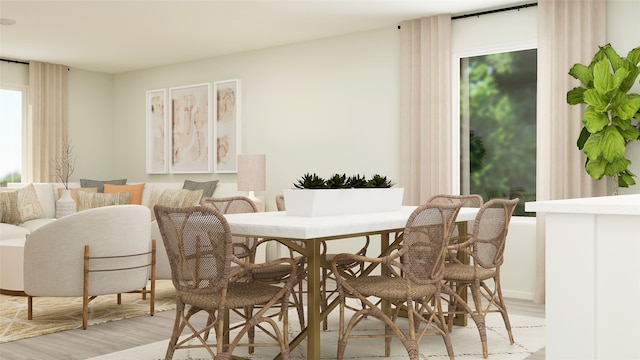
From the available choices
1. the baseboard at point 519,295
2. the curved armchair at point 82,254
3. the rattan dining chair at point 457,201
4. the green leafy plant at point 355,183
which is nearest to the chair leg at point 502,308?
the rattan dining chair at point 457,201

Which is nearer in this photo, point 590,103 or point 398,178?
point 590,103

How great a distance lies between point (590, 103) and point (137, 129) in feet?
20.2

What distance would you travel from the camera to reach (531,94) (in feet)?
19.1

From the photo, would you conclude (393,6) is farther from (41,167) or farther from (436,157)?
(41,167)

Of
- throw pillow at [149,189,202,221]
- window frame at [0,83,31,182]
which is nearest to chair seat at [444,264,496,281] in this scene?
throw pillow at [149,189,202,221]

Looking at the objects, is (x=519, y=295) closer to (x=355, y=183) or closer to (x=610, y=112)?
(x=610, y=112)

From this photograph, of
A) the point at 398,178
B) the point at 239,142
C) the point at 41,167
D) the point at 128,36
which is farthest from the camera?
the point at 41,167

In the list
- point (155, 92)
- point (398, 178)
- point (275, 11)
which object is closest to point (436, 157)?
point (398, 178)

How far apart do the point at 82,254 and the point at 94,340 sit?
0.63 meters

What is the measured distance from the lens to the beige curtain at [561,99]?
522cm

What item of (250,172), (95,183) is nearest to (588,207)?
(250,172)

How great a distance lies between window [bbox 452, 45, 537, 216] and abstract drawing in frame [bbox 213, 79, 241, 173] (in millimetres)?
2879

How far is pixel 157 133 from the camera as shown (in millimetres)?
8633

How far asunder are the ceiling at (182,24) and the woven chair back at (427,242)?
3.04m
